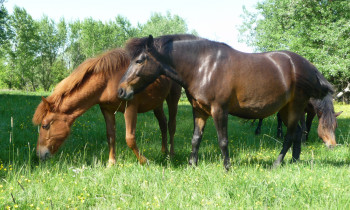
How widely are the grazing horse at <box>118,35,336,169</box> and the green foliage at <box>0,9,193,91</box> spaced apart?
120 feet

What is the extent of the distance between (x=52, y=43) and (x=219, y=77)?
53.8m

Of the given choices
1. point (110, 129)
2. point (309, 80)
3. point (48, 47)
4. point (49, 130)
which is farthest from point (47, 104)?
point (48, 47)

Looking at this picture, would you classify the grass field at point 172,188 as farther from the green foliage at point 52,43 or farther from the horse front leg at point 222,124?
the green foliage at point 52,43

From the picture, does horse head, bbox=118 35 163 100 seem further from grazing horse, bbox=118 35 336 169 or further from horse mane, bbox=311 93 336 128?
horse mane, bbox=311 93 336 128

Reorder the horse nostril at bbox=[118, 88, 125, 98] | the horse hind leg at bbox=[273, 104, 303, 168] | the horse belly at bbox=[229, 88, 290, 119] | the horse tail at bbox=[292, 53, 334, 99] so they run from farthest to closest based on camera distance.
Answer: the horse hind leg at bbox=[273, 104, 303, 168]
the horse tail at bbox=[292, 53, 334, 99]
the horse belly at bbox=[229, 88, 290, 119]
the horse nostril at bbox=[118, 88, 125, 98]

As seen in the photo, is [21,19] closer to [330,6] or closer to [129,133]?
[330,6]

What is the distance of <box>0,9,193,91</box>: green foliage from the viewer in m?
43.3

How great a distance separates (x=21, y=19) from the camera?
44.0 m

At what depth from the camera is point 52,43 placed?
5044 centimetres

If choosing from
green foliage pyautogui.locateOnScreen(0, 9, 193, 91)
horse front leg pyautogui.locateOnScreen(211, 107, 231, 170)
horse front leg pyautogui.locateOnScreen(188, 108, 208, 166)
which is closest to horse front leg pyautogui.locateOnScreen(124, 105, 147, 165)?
horse front leg pyautogui.locateOnScreen(188, 108, 208, 166)

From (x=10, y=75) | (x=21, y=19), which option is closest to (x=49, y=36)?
(x=21, y=19)

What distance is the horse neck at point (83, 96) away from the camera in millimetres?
4246

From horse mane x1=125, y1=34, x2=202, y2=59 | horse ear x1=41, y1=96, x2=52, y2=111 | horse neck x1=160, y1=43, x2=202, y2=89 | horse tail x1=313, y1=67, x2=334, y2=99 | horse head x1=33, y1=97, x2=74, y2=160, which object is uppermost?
horse mane x1=125, y1=34, x2=202, y2=59

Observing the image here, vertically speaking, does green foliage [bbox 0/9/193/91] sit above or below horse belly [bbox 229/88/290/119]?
above
